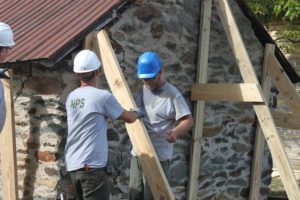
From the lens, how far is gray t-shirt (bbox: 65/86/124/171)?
4.96 metres

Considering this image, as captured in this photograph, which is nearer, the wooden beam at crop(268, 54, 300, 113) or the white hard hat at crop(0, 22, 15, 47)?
the white hard hat at crop(0, 22, 15, 47)

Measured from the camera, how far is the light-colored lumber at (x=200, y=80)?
23.8ft

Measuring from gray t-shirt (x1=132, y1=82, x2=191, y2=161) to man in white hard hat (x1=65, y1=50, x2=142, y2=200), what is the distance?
0.47 meters

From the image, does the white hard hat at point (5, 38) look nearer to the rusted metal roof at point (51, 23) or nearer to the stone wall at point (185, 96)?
the rusted metal roof at point (51, 23)

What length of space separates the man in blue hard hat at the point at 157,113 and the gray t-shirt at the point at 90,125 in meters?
0.52

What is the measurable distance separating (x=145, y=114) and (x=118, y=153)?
0.99 m

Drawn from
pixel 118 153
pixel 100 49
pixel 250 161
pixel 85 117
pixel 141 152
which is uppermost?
pixel 100 49

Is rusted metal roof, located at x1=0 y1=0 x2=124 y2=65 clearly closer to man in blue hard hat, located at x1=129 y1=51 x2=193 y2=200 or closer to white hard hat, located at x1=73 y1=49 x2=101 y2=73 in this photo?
white hard hat, located at x1=73 y1=49 x2=101 y2=73

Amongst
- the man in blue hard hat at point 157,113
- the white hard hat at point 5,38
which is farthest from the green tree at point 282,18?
the white hard hat at point 5,38

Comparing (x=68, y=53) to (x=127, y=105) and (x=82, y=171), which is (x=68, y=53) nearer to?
(x=127, y=105)

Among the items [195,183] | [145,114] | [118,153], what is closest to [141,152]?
[145,114]

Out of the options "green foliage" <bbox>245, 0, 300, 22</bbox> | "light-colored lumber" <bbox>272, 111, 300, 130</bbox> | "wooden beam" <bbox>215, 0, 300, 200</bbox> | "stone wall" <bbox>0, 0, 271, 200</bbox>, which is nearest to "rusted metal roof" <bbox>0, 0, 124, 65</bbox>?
"stone wall" <bbox>0, 0, 271, 200</bbox>

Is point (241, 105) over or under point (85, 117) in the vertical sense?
under

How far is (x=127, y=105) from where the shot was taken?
215 inches
